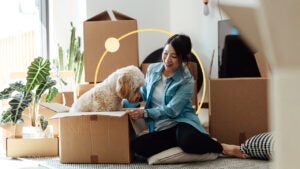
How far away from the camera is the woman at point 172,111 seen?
2.39 m

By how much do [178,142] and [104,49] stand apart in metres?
0.87

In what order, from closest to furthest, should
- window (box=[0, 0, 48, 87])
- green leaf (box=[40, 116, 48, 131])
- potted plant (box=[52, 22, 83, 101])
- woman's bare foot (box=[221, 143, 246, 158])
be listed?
woman's bare foot (box=[221, 143, 246, 158]), green leaf (box=[40, 116, 48, 131]), potted plant (box=[52, 22, 83, 101]), window (box=[0, 0, 48, 87])

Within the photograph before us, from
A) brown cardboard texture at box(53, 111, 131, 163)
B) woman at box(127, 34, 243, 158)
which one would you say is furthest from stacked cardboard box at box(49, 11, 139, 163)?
woman at box(127, 34, 243, 158)

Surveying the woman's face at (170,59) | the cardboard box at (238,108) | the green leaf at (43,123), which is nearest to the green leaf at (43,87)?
the green leaf at (43,123)

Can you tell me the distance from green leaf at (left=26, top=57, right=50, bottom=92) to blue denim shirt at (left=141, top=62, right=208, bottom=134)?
74cm

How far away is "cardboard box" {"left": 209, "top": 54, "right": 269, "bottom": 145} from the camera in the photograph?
2.77 m

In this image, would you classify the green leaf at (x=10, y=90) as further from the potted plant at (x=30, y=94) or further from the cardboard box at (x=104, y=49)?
the cardboard box at (x=104, y=49)

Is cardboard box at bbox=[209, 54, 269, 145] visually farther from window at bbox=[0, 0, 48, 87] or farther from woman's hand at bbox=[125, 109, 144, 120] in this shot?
window at bbox=[0, 0, 48, 87]

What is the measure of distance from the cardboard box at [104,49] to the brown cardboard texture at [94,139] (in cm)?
56

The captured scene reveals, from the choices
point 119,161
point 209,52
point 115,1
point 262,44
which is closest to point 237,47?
point 209,52

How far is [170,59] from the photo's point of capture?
8.00 ft

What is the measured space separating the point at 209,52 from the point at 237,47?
380mm

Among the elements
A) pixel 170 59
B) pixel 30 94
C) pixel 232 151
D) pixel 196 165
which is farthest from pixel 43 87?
pixel 232 151

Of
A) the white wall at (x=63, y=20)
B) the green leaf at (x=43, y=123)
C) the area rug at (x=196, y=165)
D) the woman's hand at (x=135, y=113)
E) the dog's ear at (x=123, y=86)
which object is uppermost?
the white wall at (x=63, y=20)
